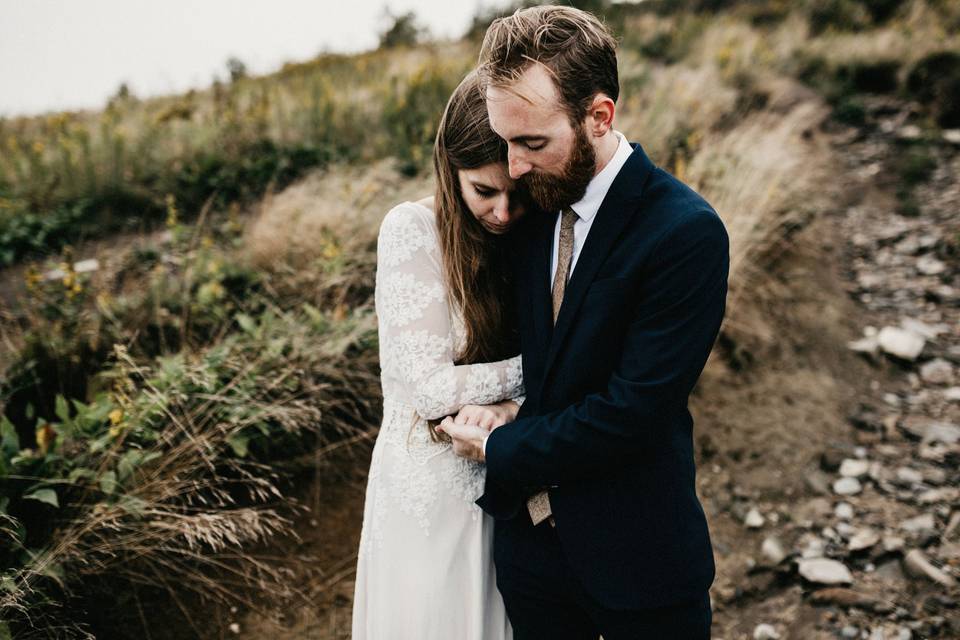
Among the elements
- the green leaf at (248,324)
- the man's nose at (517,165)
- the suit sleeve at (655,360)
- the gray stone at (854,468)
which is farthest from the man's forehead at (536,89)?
the gray stone at (854,468)

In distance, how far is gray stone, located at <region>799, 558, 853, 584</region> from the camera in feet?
9.55

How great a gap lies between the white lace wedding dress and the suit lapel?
0.38 meters

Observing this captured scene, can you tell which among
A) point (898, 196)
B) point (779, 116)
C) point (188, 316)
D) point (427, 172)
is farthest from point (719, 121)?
point (188, 316)

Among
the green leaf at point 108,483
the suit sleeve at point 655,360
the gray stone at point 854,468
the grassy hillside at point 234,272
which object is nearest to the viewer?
the suit sleeve at point 655,360

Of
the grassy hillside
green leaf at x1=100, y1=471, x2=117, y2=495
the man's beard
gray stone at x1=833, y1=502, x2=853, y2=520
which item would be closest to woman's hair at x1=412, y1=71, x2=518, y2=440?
the man's beard

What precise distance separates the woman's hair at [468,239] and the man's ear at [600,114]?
285mm

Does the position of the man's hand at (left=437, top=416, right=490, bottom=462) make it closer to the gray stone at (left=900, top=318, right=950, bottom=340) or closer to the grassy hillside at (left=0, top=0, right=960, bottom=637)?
the grassy hillside at (left=0, top=0, right=960, bottom=637)

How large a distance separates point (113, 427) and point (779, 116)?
7.71 metres

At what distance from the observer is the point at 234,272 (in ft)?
13.1

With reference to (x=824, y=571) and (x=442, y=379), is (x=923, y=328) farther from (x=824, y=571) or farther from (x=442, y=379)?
(x=442, y=379)

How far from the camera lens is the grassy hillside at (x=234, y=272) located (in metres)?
2.47

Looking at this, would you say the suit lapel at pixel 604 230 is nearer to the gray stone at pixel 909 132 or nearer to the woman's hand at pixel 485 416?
the woman's hand at pixel 485 416

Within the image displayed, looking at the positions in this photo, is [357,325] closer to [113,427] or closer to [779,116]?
[113,427]

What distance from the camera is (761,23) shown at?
13.1 metres
